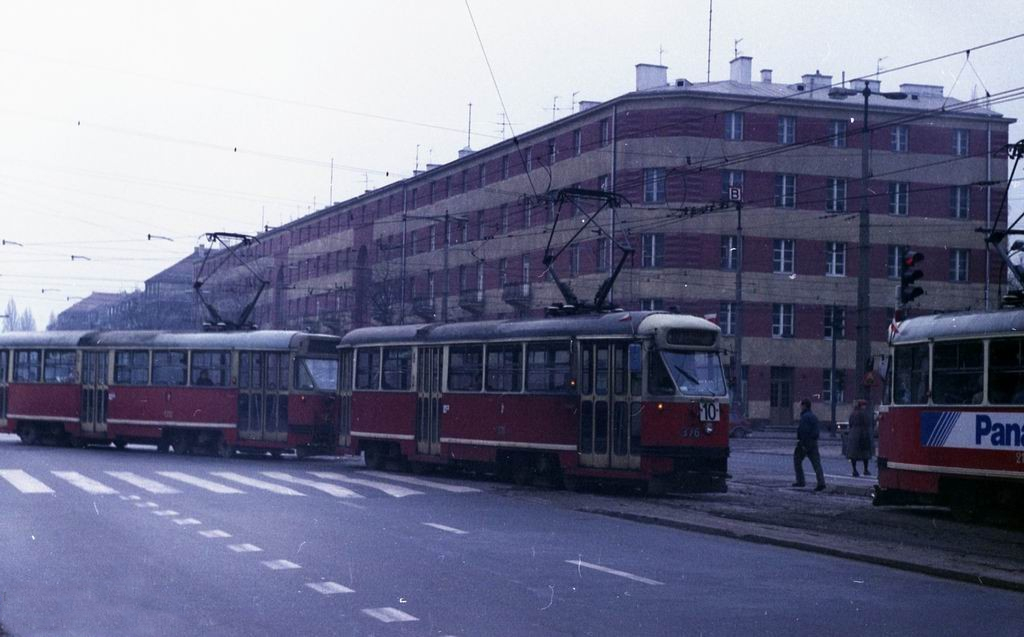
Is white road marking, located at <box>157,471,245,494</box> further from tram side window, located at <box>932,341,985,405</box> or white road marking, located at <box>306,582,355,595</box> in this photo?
tram side window, located at <box>932,341,985,405</box>

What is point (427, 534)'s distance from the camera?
1569 cm

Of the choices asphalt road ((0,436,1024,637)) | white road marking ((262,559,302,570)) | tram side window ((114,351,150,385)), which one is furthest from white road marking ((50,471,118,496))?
tram side window ((114,351,150,385))

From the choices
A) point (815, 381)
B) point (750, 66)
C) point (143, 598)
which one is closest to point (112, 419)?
→ point (143, 598)

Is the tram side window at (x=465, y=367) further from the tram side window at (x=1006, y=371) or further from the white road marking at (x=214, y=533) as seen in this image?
the white road marking at (x=214, y=533)

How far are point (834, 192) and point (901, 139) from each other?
4.39m

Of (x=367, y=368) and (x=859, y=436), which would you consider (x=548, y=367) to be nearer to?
(x=367, y=368)

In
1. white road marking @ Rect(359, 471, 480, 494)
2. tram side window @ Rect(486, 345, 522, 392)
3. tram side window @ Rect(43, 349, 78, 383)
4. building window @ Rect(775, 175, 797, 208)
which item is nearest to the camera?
white road marking @ Rect(359, 471, 480, 494)

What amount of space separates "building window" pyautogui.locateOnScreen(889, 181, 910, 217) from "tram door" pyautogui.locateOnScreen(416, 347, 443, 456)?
4014 centimetres

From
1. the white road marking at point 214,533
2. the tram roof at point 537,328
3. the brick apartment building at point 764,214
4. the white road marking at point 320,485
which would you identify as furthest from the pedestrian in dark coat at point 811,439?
the brick apartment building at point 764,214

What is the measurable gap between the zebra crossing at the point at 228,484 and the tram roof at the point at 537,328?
2880 millimetres

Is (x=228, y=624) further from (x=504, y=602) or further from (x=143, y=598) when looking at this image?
(x=504, y=602)

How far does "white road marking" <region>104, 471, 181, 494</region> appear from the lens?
71.1 feet

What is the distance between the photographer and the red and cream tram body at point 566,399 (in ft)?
73.1

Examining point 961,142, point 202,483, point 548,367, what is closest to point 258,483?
point 202,483
